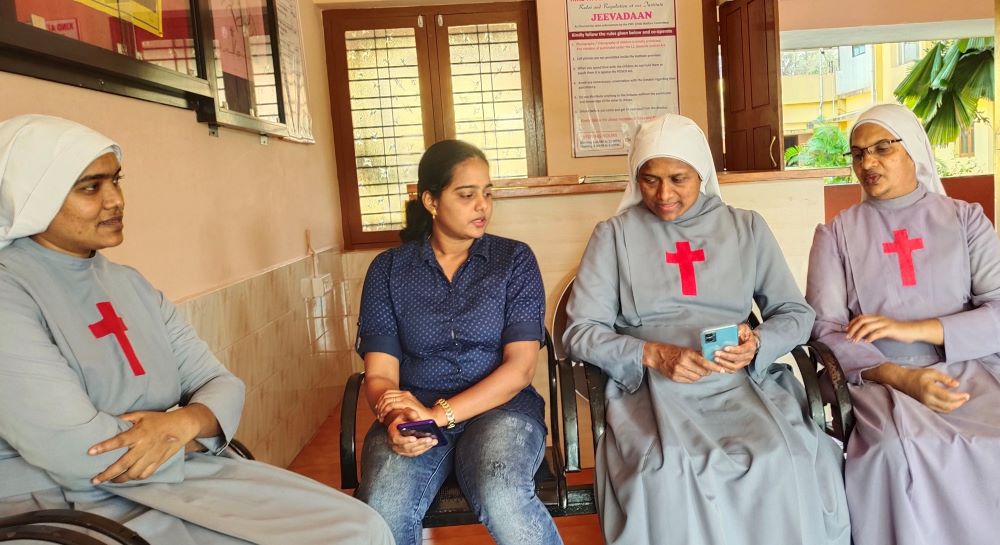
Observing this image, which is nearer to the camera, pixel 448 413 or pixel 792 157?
pixel 448 413

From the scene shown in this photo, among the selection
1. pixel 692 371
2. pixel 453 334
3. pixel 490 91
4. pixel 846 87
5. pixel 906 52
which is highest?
pixel 906 52

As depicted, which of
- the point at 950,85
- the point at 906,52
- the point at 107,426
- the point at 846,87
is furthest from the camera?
the point at 846,87

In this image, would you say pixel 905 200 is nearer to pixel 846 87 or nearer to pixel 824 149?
pixel 824 149

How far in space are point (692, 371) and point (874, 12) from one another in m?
5.63

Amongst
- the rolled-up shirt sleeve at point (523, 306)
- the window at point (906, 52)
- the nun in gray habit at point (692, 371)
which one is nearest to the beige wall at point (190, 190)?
the rolled-up shirt sleeve at point (523, 306)

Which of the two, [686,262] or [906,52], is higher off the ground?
[906,52]

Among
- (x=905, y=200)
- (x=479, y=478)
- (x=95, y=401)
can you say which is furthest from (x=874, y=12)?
(x=95, y=401)

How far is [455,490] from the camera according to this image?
200 cm

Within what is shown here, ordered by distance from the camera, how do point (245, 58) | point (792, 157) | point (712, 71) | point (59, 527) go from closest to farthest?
point (59, 527), point (245, 58), point (712, 71), point (792, 157)

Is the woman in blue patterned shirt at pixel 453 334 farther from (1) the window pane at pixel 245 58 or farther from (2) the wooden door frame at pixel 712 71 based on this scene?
(2) the wooden door frame at pixel 712 71

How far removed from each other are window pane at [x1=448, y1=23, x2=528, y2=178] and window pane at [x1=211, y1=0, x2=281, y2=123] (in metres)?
1.81

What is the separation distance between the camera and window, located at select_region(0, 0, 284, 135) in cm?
190

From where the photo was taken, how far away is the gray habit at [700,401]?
6.20 feet

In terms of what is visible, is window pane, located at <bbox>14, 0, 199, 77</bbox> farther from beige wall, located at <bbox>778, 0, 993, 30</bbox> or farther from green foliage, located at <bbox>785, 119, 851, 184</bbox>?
green foliage, located at <bbox>785, 119, 851, 184</bbox>
